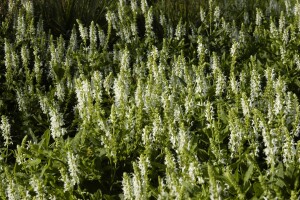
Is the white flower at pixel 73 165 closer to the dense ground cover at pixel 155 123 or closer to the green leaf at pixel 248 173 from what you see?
the dense ground cover at pixel 155 123

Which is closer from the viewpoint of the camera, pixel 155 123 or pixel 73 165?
pixel 73 165

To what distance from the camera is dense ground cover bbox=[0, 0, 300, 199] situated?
11.1ft

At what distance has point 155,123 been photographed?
390 centimetres

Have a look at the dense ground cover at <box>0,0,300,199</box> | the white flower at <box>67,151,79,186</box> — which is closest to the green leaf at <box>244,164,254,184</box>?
the dense ground cover at <box>0,0,300,199</box>

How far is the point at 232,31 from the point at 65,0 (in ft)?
9.98

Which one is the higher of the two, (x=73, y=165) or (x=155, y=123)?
(x=155, y=123)

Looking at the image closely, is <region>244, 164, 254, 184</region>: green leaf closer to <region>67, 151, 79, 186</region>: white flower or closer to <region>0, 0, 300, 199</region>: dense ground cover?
<region>0, 0, 300, 199</region>: dense ground cover

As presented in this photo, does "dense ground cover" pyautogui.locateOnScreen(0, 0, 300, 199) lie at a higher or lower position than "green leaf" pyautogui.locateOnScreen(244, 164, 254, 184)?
higher

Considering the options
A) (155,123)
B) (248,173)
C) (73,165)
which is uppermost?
(155,123)

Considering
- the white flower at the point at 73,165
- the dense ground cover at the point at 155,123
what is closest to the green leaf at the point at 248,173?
the dense ground cover at the point at 155,123

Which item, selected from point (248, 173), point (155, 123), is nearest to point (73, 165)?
point (155, 123)

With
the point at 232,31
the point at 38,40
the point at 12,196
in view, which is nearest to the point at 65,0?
the point at 38,40

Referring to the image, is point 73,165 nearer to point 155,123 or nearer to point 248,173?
point 155,123

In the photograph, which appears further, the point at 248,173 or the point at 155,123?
the point at 155,123
